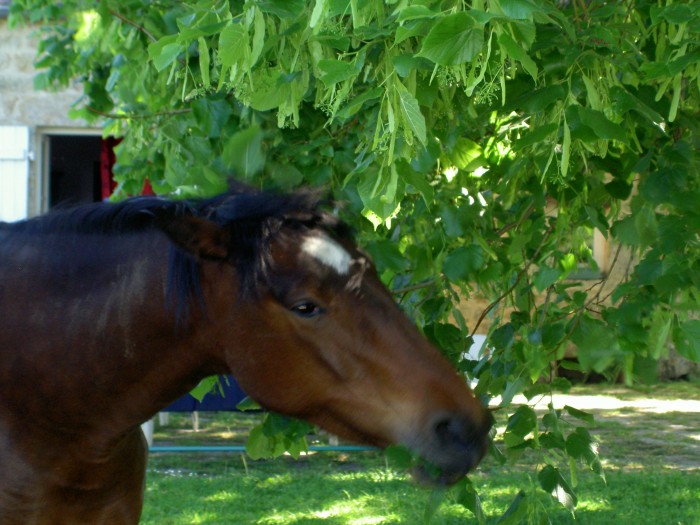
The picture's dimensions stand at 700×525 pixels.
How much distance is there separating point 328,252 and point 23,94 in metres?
7.58

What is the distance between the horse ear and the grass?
242 cm

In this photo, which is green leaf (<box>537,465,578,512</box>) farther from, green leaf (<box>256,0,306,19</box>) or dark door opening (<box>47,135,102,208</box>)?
dark door opening (<box>47,135,102,208</box>)

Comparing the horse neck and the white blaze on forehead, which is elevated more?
the white blaze on forehead

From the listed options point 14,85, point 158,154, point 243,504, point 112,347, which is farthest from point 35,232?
point 14,85

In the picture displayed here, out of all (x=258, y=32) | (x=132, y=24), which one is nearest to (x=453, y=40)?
(x=258, y=32)

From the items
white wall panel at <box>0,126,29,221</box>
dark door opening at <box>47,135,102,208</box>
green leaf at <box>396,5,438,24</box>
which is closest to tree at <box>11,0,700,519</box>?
green leaf at <box>396,5,438,24</box>

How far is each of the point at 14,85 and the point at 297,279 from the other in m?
7.64

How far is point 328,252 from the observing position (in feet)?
6.89

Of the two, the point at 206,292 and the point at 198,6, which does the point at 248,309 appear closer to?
the point at 206,292

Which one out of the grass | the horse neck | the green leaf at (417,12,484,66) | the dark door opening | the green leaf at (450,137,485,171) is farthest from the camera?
the dark door opening

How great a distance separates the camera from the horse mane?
2125 millimetres

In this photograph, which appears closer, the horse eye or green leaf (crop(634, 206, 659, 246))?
the horse eye

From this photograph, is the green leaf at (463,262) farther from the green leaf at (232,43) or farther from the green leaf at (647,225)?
the green leaf at (232,43)

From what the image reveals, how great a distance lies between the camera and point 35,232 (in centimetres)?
236
